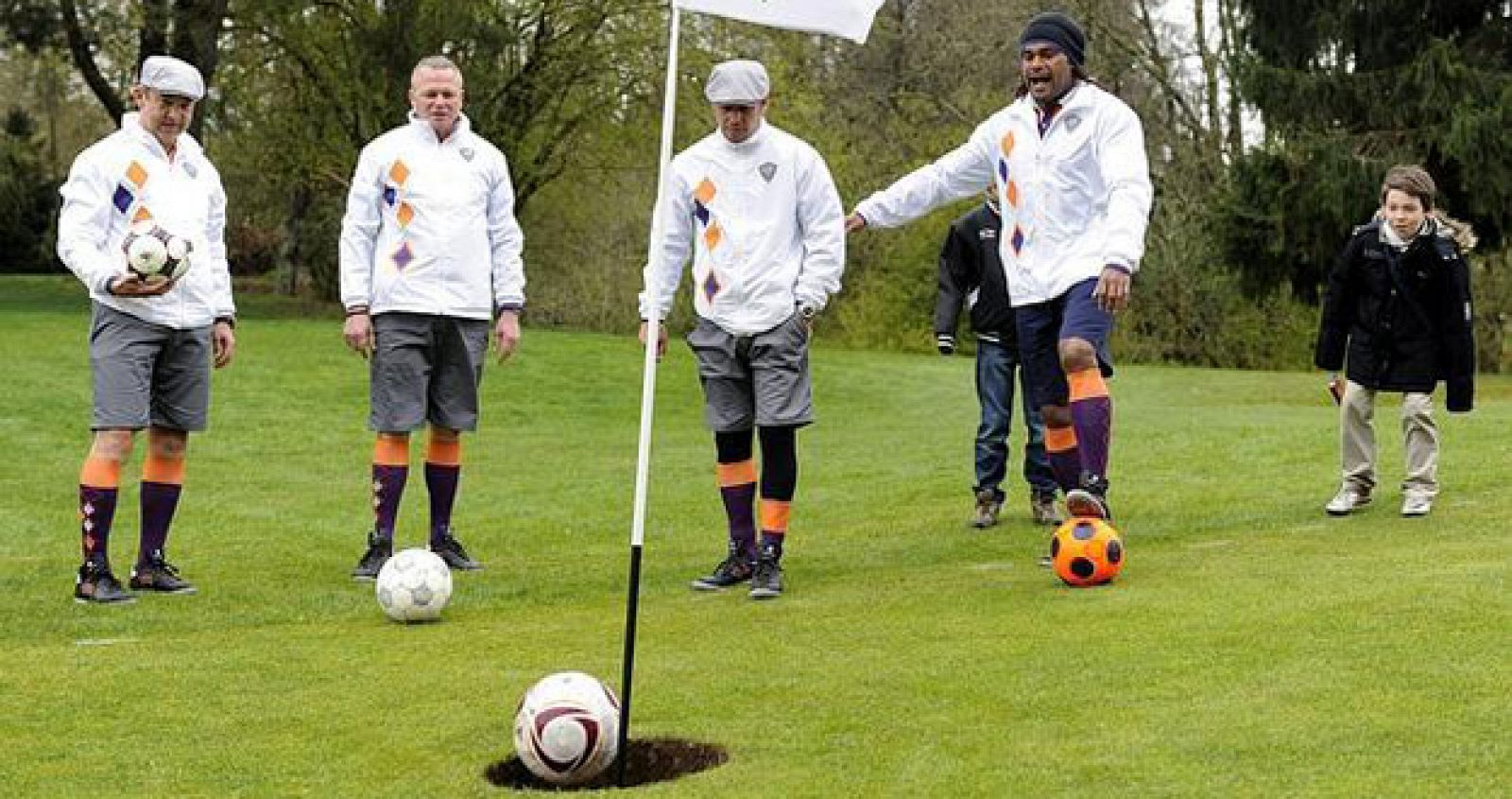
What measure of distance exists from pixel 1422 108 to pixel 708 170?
18.5 m

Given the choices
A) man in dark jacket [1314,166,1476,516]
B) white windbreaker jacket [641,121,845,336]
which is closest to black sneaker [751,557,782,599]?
white windbreaker jacket [641,121,845,336]

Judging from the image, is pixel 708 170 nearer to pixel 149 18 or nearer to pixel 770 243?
pixel 770 243

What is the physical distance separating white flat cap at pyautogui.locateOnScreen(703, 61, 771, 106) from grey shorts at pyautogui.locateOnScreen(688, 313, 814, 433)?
3.02 feet

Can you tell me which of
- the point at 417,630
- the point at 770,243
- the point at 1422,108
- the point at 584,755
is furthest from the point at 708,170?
the point at 1422,108

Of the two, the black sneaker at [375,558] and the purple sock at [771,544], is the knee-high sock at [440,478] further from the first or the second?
the purple sock at [771,544]

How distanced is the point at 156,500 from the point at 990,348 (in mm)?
4525

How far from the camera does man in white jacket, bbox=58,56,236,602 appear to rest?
341 inches

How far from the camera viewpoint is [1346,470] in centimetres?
1056

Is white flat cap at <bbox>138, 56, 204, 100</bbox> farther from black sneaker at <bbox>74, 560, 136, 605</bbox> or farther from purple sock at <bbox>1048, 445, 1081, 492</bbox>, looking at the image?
purple sock at <bbox>1048, 445, 1081, 492</bbox>

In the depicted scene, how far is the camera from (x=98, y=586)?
28.7 ft

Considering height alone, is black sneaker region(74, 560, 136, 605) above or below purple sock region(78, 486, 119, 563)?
below

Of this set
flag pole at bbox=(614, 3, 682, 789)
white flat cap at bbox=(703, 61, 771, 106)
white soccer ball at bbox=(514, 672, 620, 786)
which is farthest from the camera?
white flat cap at bbox=(703, 61, 771, 106)

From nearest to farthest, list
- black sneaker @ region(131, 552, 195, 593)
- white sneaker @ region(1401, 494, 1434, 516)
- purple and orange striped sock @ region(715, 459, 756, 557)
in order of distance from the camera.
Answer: purple and orange striped sock @ region(715, 459, 756, 557)
black sneaker @ region(131, 552, 195, 593)
white sneaker @ region(1401, 494, 1434, 516)

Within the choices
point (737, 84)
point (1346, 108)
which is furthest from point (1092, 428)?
point (1346, 108)
